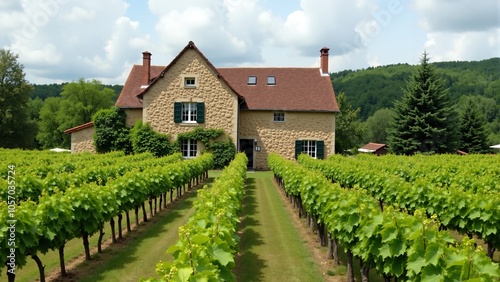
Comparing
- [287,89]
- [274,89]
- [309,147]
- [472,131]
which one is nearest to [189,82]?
[274,89]

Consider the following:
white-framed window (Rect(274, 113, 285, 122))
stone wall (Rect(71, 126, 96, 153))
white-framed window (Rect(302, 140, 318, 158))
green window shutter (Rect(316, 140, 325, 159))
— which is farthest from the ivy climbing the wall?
stone wall (Rect(71, 126, 96, 153))

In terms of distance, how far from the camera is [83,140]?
2894 cm

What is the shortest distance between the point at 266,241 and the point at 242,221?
7.17 feet

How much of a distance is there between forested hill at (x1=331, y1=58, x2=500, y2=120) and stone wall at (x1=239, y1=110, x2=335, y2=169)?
56223mm

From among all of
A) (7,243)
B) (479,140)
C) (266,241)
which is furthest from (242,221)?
(479,140)

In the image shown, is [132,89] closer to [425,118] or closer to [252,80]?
[252,80]

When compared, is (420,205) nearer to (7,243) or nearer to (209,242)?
(209,242)

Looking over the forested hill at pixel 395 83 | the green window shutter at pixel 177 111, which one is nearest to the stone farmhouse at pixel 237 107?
the green window shutter at pixel 177 111

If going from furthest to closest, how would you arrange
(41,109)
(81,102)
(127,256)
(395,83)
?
1. (395,83)
2. (41,109)
3. (81,102)
4. (127,256)

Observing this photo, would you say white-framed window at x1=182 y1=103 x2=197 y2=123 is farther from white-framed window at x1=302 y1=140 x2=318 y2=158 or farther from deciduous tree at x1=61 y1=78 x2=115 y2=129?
deciduous tree at x1=61 y1=78 x2=115 y2=129

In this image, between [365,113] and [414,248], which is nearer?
[414,248]

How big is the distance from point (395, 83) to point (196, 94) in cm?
6696

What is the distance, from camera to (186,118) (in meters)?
27.4

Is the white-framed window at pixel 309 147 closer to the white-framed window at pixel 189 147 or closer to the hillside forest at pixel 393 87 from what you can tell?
the white-framed window at pixel 189 147
